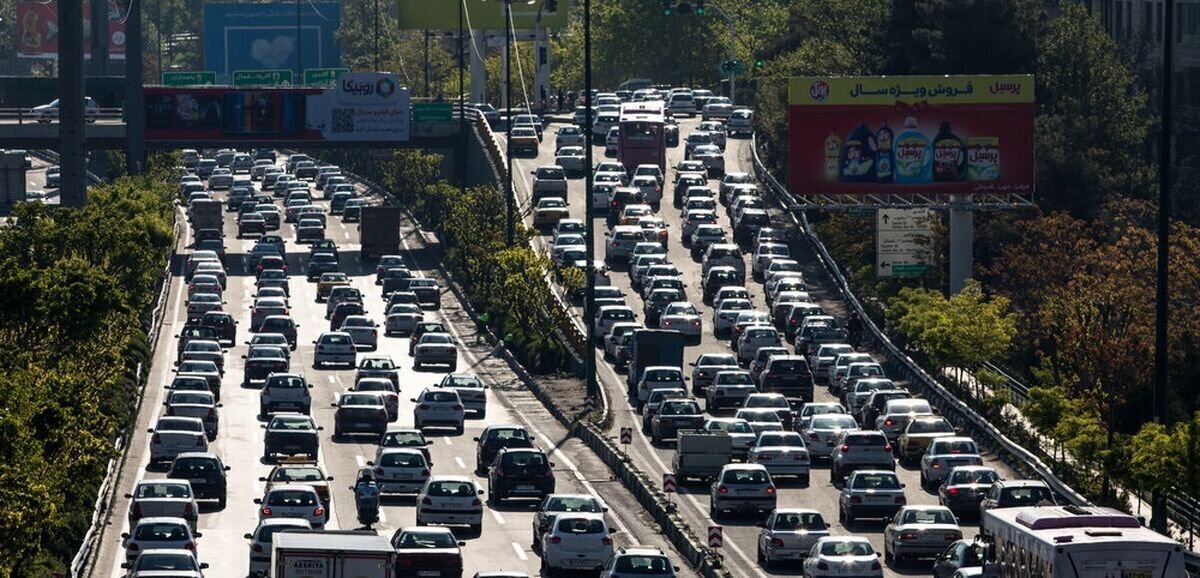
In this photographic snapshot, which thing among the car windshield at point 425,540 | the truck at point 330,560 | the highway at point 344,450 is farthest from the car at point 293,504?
the truck at point 330,560

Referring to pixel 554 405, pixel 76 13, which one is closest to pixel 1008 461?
pixel 554 405

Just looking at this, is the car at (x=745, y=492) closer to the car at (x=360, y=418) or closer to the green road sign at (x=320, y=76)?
the car at (x=360, y=418)

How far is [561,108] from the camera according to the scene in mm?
155125

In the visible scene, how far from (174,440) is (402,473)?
6771 mm

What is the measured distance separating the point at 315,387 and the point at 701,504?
24.6 metres

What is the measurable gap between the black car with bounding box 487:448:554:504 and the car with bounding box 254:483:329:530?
6618 mm

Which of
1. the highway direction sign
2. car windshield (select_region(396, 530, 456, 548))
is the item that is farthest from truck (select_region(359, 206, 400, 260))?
car windshield (select_region(396, 530, 456, 548))

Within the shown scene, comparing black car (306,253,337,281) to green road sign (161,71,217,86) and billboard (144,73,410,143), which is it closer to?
billboard (144,73,410,143)

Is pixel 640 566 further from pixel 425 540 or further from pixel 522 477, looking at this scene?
pixel 522 477

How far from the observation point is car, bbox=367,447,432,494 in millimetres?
60562

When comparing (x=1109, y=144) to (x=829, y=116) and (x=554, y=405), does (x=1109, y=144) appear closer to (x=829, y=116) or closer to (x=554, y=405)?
(x=829, y=116)

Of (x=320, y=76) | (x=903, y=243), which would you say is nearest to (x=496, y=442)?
(x=903, y=243)

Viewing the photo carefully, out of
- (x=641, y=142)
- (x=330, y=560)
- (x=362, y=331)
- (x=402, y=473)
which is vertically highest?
(x=641, y=142)

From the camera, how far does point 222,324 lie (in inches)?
3622
